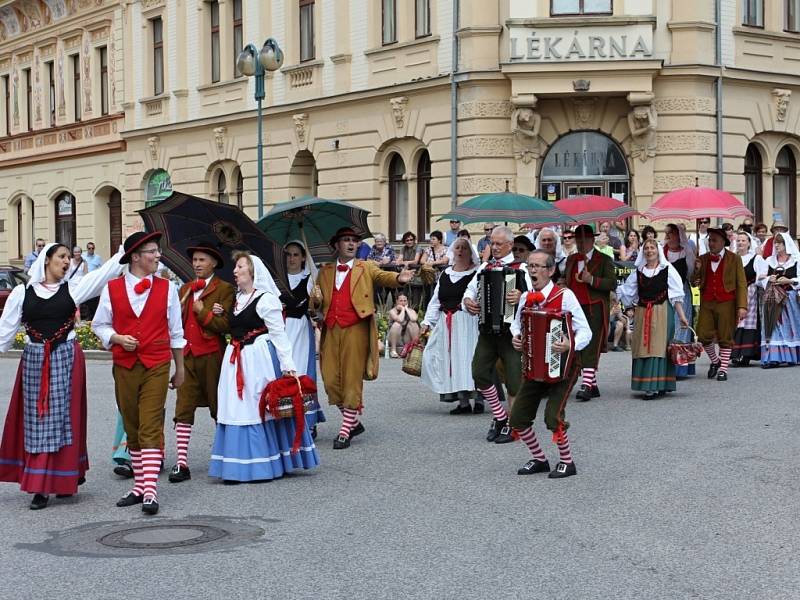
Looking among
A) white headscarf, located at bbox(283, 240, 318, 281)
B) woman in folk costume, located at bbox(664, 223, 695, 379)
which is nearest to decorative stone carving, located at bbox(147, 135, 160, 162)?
woman in folk costume, located at bbox(664, 223, 695, 379)

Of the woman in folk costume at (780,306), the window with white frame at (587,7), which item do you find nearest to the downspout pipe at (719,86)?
the window with white frame at (587,7)

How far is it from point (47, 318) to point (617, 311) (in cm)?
1310

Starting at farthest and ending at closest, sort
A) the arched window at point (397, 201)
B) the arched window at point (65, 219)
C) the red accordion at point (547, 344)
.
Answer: the arched window at point (65, 219)
the arched window at point (397, 201)
the red accordion at point (547, 344)

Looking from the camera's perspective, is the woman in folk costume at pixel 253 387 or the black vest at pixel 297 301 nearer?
the woman in folk costume at pixel 253 387

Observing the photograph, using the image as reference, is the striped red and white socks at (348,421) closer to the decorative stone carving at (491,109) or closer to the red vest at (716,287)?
the red vest at (716,287)

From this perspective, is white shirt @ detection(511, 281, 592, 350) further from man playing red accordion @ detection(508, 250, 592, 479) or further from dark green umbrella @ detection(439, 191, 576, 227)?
dark green umbrella @ detection(439, 191, 576, 227)

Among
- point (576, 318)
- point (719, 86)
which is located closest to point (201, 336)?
point (576, 318)

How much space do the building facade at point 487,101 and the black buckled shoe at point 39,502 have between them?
1838cm

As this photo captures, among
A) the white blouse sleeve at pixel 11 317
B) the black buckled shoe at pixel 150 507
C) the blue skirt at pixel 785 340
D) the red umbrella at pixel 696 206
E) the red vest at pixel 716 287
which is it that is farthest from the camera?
the blue skirt at pixel 785 340

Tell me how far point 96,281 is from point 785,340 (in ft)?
37.9

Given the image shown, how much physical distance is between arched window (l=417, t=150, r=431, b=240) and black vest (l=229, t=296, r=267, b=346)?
1892 centimetres

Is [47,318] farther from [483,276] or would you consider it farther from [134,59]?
[134,59]

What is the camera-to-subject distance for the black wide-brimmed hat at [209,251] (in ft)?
35.8

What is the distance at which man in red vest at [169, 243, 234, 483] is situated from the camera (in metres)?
10.9
